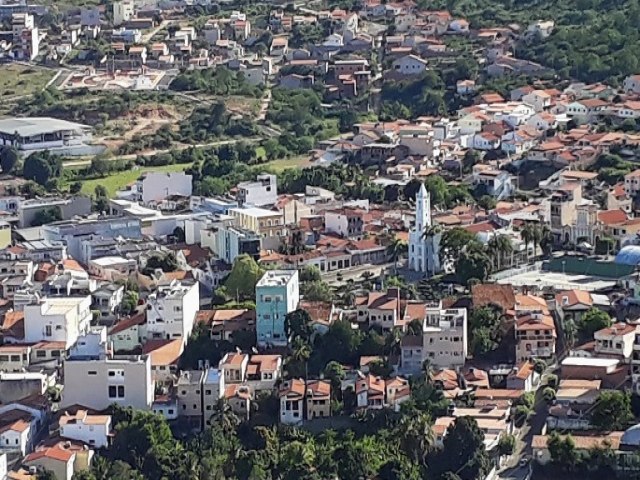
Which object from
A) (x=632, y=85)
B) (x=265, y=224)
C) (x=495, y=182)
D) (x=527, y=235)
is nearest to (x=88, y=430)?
(x=265, y=224)

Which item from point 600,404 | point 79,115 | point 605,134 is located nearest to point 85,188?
point 79,115

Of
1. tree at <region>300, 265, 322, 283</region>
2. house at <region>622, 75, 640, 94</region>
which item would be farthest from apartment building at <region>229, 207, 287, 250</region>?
house at <region>622, 75, 640, 94</region>

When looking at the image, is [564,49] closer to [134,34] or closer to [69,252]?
[134,34]

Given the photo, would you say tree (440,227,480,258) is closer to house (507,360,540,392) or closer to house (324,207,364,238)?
house (324,207,364,238)

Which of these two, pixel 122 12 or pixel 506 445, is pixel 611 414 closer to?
pixel 506 445

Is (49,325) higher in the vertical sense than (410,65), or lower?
higher

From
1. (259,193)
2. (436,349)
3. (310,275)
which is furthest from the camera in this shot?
(259,193)
